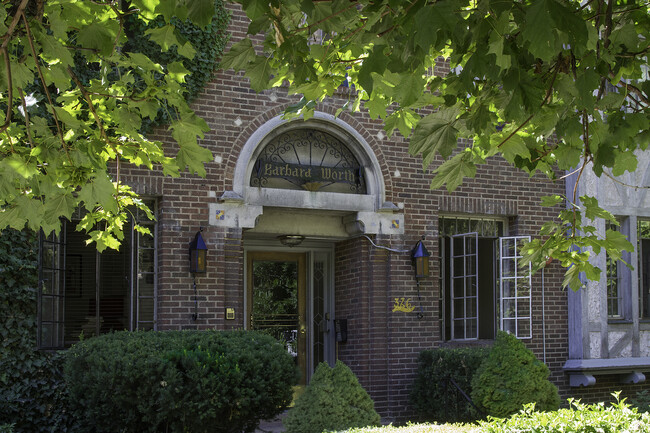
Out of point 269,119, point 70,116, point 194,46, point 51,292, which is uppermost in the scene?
point 194,46

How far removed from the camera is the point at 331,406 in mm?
8133

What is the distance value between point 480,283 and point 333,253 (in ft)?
7.82

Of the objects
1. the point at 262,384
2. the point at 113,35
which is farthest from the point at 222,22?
the point at 113,35

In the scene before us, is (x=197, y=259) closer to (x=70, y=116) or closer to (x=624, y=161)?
(x=70, y=116)

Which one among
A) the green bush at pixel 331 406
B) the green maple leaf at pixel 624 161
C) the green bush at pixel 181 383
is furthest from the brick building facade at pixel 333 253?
the green maple leaf at pixel 624 161

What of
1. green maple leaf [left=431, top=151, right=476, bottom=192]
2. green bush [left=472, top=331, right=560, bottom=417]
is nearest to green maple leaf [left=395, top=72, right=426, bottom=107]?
green maple leaf [left=431, top=151, right=476, bottom=192]

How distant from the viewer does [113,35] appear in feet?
15.9

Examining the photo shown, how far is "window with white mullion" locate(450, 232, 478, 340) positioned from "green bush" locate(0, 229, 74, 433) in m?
5.86

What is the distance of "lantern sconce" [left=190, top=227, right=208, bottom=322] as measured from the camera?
9.89 meters

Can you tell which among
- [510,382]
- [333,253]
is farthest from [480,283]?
[510,382]

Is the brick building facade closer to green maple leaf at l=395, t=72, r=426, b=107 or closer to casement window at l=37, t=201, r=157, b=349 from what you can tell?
casement window at l=37, t=201, r=157, b=349

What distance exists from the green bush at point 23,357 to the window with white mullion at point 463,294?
586cm

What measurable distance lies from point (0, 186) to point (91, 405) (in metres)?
4.17

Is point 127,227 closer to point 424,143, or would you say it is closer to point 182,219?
point 182,219
